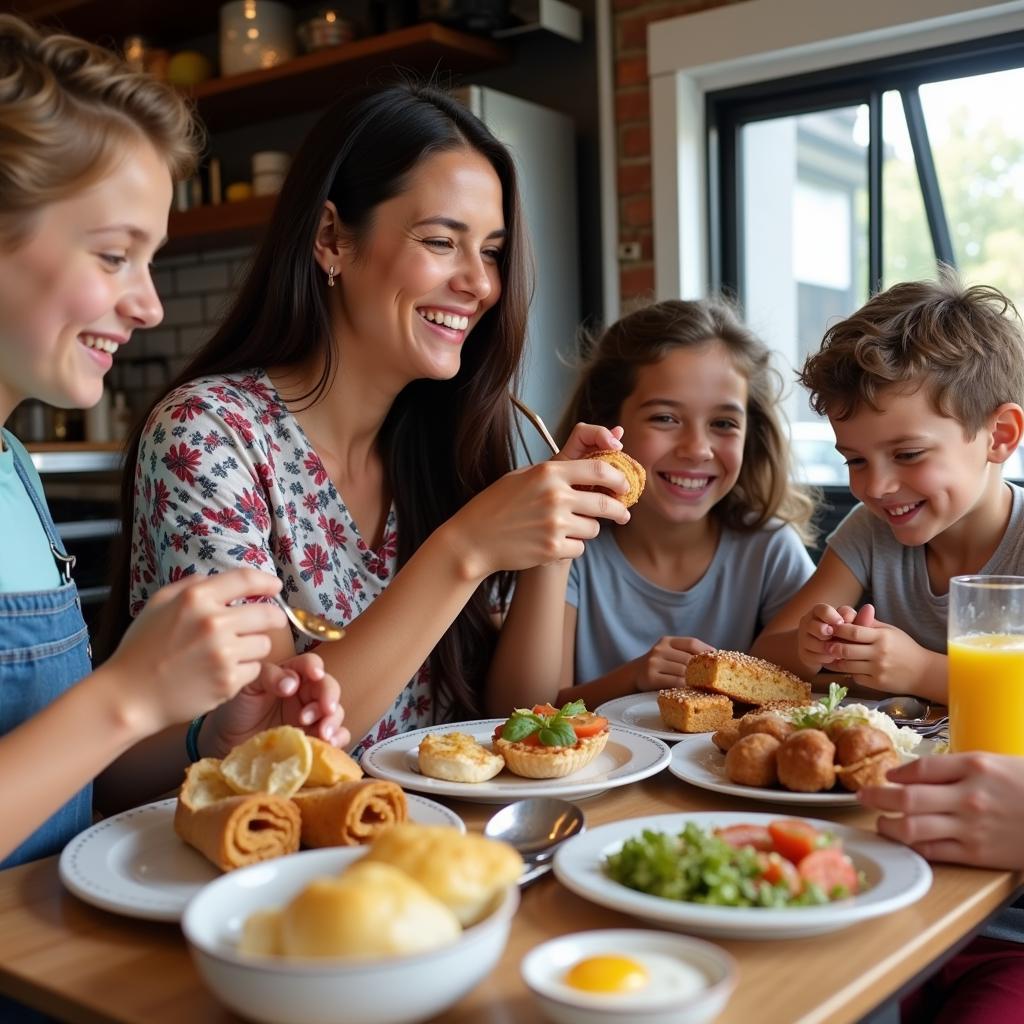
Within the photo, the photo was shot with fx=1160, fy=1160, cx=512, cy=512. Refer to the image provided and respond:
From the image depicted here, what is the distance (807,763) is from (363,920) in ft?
2.00

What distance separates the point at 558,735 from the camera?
128 cm

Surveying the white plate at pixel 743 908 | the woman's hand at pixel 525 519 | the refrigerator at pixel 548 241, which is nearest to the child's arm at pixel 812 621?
the woman's hand at pixel 525 519

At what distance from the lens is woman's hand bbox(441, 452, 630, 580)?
1.47 metres

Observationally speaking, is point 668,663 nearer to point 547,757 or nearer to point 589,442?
point 589,442

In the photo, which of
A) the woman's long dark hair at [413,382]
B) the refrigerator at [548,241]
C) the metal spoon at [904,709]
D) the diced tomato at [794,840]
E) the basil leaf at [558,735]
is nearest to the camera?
the diced tomato at [794,840]

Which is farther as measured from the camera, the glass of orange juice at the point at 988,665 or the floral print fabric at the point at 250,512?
the floral print fabric at the point at 250,512

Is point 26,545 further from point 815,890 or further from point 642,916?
point 815,890

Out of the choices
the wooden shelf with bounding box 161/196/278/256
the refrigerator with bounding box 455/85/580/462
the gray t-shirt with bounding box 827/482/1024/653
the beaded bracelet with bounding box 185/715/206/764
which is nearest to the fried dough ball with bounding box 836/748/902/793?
the beaded bracelet with bounding box 185/715/206/764

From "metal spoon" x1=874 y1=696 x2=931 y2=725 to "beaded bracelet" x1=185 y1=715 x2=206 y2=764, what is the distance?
35.5 inches

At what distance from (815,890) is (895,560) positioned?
51.4 inches

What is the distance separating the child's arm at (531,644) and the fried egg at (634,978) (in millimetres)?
1077

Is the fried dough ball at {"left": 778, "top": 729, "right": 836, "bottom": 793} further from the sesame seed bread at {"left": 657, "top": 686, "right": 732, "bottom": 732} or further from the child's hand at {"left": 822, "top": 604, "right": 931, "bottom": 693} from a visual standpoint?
the child's hand at {"left": 822, "top": 604, "right": 931, "bottom": 693}

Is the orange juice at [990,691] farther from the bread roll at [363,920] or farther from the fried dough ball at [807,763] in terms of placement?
the bread roll at [363,920]

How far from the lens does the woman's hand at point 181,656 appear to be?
971 millimetres
